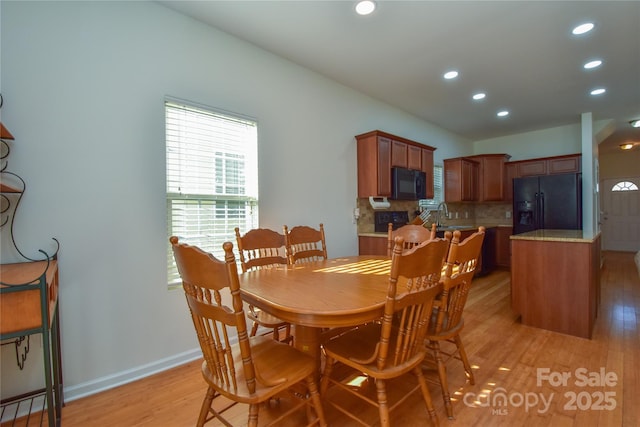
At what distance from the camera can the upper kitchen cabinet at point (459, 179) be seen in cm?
535

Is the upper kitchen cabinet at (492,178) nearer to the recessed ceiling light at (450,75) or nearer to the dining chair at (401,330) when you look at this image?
the recessed ceiling light at (450,75)

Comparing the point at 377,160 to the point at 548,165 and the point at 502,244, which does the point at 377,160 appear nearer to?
the point at 502,244

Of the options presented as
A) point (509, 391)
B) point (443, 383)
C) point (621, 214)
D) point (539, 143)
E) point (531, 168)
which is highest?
point (539, 143)

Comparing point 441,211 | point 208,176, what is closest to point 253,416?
point 208,176

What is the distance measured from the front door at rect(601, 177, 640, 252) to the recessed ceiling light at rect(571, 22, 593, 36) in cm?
727

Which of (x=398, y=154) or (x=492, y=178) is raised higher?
(x=398, y=154)

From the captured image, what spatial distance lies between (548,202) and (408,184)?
8.65ft

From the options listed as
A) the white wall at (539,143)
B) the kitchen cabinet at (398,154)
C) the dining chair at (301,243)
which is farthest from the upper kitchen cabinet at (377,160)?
the white wall at (539,143)

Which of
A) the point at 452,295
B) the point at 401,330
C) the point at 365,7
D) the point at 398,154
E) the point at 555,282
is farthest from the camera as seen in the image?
the point at 398,154

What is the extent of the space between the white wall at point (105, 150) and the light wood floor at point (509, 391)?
0.27 m

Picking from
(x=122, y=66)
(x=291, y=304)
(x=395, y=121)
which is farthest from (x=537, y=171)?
(x=122, y=66)

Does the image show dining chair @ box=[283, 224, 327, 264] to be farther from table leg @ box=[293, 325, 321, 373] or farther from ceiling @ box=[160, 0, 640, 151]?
ceiling @ box=[160, 0, 640, 151]

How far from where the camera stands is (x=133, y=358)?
204 cm

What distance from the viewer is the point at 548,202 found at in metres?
4.78
